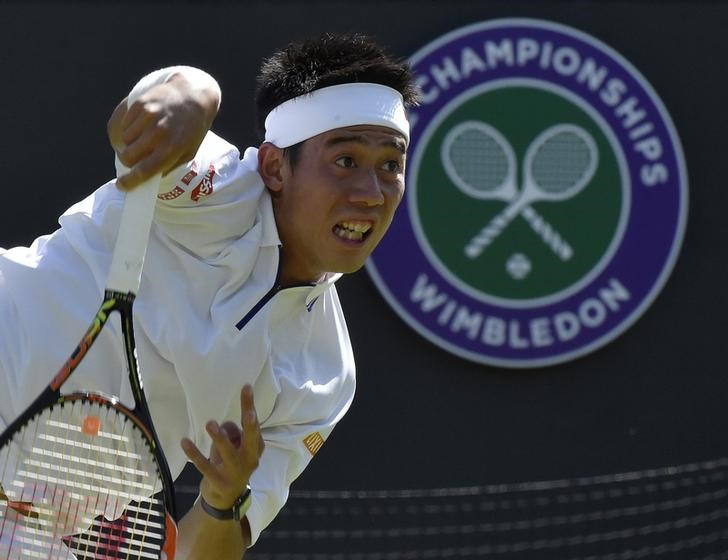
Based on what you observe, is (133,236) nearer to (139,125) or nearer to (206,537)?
(139,125)

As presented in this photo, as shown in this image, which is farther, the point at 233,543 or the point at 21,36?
the point at 21,36

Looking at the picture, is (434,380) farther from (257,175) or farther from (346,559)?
(257,175)

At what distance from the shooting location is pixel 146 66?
4.59m

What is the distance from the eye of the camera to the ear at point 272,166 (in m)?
2.60

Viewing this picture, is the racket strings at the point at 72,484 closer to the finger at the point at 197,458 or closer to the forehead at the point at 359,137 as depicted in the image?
the finger at the point at 197,458

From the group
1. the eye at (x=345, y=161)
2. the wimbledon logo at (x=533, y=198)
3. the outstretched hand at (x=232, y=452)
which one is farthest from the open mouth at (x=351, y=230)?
the wimbledon logo at (x=533, y=198)

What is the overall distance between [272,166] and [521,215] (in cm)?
214

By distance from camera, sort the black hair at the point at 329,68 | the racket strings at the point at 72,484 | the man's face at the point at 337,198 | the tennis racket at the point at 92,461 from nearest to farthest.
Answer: the tennis racket at the point at 92,461
the racket strings at the point at 72,484
the man's face at the point at 337,198
the black hair at the point at 329,68

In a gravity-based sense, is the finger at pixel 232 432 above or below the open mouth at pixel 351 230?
below

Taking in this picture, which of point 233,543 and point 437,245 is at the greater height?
point 437,245

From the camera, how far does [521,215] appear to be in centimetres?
466

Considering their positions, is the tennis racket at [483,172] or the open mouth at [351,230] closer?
the open mouth at [351,230]

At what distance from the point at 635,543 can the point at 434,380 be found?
34.2 inches

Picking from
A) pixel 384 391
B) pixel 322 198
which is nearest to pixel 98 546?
pixel 322 198
